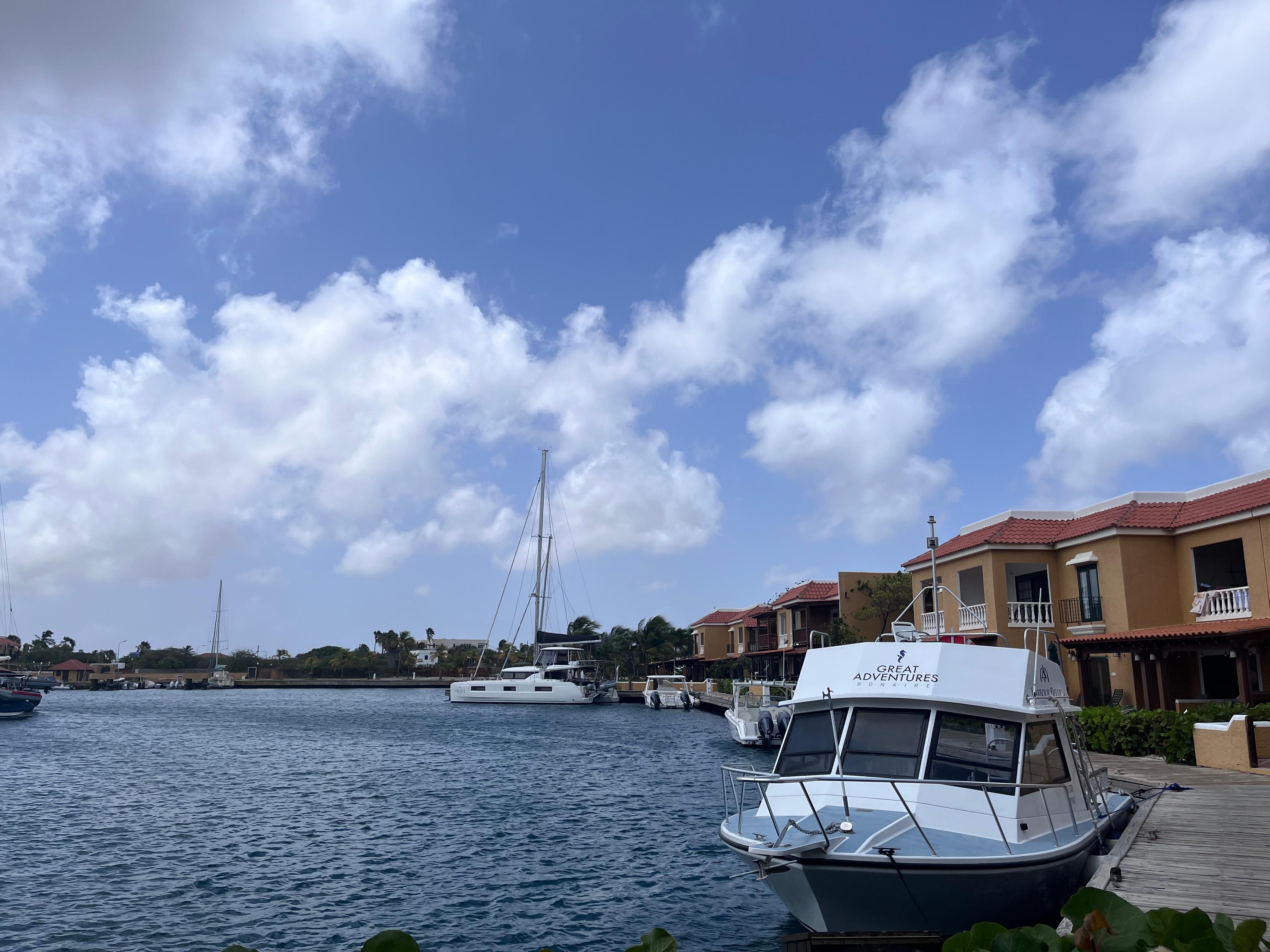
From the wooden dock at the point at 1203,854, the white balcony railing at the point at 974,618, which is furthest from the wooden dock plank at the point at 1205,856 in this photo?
the white balcony railing at the point at 974,618

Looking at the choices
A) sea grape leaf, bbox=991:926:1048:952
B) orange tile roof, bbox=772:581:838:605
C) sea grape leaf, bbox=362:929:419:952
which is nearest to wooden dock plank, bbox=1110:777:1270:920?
sea grape leaf, bbox=991:926:1048:952

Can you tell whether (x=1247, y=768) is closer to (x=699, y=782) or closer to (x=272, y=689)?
(x=699, y=782)

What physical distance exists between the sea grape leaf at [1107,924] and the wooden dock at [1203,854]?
4753 millimetres

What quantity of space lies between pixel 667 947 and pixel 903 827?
26.3ft

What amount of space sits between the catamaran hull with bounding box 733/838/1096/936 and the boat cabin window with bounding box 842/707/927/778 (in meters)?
1.61

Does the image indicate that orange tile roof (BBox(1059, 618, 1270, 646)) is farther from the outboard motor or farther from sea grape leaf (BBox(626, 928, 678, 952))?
sea grape leaf (BBox(626, 928, 678, 952))

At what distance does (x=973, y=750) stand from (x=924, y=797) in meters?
0.94

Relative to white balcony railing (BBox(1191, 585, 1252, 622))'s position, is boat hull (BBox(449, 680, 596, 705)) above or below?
below

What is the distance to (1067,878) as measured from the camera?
1072 cm

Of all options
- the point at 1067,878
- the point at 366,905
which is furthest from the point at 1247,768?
the point at 366,905

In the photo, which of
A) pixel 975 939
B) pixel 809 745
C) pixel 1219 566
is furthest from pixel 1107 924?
pixel 1219 566

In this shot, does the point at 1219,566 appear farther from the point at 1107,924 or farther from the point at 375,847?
the point at 1107,924

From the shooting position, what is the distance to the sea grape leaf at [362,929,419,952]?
8.96 ft

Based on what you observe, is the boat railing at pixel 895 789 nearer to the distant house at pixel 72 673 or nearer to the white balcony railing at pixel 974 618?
the white balcony railing at pixel 974 618
